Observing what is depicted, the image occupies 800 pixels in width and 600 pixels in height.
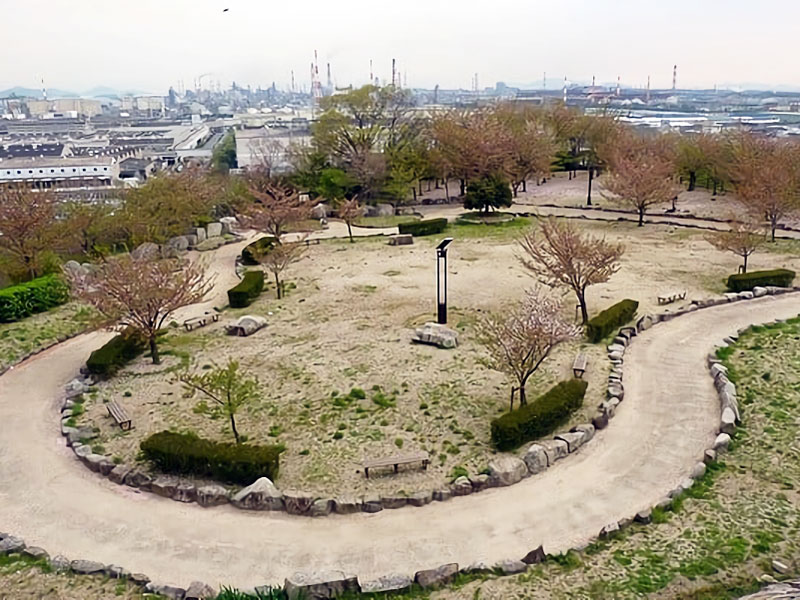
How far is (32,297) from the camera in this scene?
2395cm

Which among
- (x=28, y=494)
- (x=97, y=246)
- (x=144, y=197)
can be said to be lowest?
(x=28, y=494)

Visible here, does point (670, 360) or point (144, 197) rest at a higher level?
point (144, 197)

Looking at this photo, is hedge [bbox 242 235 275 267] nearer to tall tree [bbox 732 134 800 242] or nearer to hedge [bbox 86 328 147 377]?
hedge [bbox 86 328 147 377]

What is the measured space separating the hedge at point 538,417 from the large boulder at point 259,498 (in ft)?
16.0

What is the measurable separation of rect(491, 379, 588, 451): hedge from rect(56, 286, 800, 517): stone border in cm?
31

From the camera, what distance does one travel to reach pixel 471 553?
36.1 ft

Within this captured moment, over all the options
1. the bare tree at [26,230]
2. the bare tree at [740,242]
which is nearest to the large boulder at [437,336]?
the bare tree at [740,242]

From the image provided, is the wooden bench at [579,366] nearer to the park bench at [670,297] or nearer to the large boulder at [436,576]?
the park bench at [670,297]

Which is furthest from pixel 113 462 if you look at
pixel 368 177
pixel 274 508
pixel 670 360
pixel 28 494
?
pixel 368 177

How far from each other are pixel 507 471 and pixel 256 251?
2031cm

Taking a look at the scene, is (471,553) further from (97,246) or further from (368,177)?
(368,177)

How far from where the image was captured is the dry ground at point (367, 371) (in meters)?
14.6

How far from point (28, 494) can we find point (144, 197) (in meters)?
21.7

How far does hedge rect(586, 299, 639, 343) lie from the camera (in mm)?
20053
